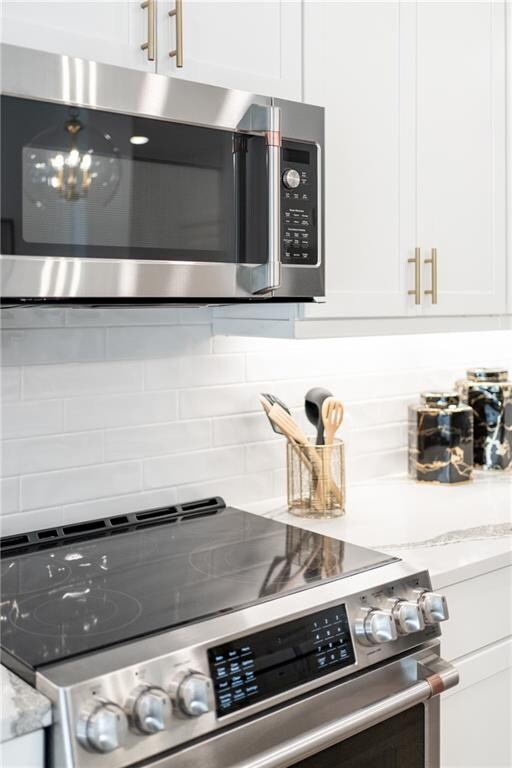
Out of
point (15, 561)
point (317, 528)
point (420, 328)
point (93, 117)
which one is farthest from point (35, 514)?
point (420, 328)

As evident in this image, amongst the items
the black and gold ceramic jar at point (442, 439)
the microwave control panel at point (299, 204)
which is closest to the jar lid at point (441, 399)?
the black and gold ceramic jar at point (442, 439)

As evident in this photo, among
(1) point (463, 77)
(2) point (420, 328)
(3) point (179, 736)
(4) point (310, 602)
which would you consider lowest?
(3) point (179, 736)

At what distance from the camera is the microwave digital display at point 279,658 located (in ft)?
3.92

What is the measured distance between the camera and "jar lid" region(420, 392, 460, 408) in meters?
2.29

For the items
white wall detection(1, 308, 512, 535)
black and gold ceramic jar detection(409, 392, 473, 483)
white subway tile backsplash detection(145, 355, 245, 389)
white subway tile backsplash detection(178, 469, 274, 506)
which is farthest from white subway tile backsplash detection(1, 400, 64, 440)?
black and gold ceramic jar detection(409, 392, 473, 483)

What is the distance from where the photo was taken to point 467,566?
1.64 m

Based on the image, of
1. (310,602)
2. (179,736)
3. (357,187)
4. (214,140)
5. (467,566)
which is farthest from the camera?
(357,187)

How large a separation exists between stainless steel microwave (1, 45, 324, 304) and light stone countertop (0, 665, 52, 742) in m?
0.57

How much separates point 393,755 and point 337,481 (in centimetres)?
66

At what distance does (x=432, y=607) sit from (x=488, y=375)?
1.15 meters

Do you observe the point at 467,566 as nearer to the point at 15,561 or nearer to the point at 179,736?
the point at 179,736

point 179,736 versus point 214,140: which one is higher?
point 214,140

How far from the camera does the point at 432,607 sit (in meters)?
1.44

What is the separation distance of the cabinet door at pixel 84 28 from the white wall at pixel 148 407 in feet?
1.72
